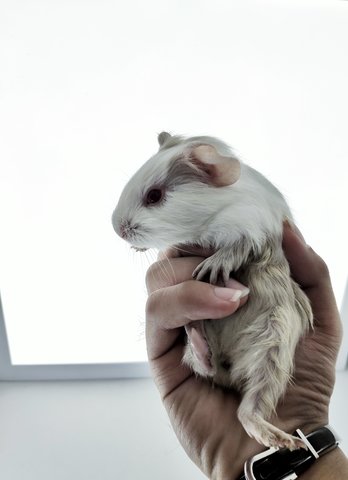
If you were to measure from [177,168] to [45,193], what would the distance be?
660mm

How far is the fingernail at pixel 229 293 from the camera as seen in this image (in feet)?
2.61

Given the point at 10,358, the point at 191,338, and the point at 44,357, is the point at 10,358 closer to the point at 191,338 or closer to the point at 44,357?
the point at 44,357

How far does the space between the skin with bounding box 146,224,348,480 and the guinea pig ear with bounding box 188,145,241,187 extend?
0.18 m

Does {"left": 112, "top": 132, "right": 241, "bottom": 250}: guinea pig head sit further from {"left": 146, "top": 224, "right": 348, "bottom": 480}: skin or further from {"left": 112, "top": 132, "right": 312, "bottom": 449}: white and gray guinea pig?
{"left": 146, "top": 224, "right": 348, "bottom": 480}: skin

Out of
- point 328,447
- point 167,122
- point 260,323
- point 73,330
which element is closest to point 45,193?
point 167,122

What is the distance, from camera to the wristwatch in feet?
2.63

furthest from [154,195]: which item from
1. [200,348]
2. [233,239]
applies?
[200,348]

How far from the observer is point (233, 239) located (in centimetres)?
83

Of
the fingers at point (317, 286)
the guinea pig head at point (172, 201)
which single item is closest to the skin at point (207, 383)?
the fingers at point (317, 286)

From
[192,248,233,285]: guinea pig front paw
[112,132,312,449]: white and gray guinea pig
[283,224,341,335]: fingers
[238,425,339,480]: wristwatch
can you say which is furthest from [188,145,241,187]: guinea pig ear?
[238,425,339,480]: wristwatch

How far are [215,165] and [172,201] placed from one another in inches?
3.7

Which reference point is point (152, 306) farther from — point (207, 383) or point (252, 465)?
point (252, 465)

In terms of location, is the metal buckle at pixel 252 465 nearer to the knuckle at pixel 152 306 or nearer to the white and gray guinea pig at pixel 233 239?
the white and gray guinea pig at pixel 233 239

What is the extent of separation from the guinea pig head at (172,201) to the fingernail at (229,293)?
0.34 feet
